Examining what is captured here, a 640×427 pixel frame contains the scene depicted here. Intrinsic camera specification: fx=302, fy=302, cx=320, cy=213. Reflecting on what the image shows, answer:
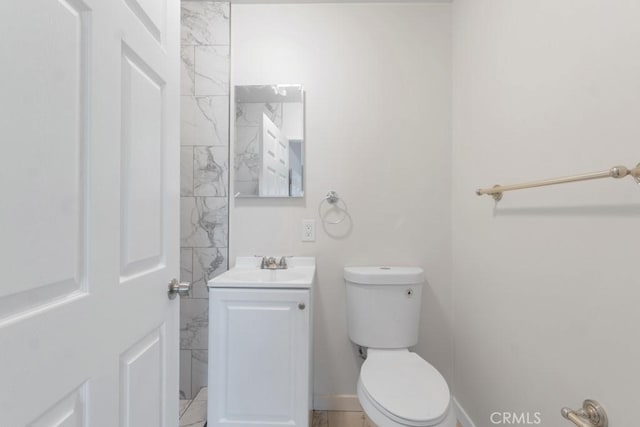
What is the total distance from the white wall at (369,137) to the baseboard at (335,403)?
0.45ft

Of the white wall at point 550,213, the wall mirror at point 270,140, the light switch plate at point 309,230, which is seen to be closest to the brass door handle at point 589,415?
the white wall at point 550,213

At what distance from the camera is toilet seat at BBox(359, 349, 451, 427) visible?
39.8 inches

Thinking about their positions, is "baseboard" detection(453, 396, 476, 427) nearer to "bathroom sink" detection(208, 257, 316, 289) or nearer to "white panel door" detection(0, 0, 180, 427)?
"bathroom sink" detection(208, 257, 316, 289)

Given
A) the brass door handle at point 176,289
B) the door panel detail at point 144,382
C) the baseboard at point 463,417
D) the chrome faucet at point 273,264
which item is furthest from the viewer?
the chrome faucet at point 273,264

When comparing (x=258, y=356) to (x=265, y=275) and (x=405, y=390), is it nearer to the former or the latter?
(x=265, y=275)

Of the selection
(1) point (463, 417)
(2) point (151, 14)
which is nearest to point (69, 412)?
(2) point (151, 14)

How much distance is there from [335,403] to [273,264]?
0.85m

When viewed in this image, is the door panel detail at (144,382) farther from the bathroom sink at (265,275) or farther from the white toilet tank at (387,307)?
the white toilet tank at (387,307)

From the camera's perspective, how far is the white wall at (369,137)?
1.72 m

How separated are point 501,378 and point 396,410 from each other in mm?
540

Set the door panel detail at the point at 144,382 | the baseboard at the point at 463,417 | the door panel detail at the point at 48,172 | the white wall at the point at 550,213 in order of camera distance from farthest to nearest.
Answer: the baseboard at the point at 463,417 < the white wall at the point at 550,213 < the door panel detail at the point at 144,382 < the door panel detail at the point at 48,172

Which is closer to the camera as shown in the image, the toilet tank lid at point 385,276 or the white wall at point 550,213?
the white wall at point 550,213

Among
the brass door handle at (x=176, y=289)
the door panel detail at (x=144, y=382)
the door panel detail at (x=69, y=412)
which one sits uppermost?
the brass door handle at (x=176, y=289)

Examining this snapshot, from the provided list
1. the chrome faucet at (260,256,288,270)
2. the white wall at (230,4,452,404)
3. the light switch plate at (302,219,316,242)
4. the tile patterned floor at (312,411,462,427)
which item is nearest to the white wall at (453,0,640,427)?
the white wall at (230,4,452,404)
